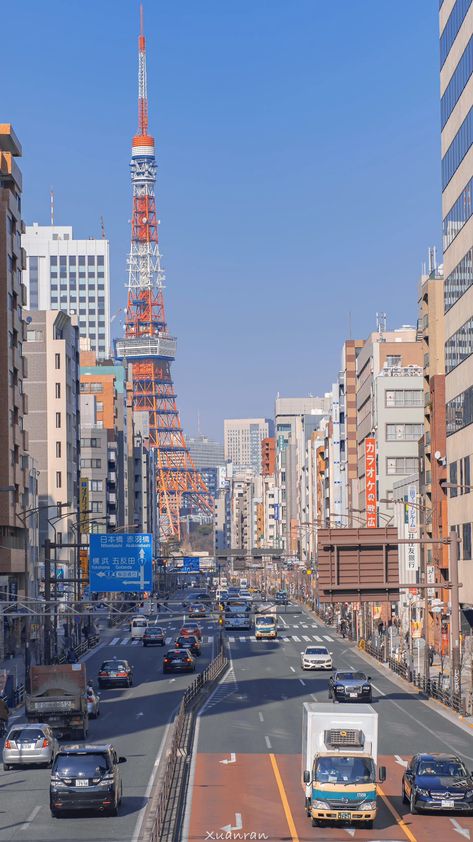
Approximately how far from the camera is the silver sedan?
45.9 meters

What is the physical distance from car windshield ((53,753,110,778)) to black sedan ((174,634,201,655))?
59904 millimetres

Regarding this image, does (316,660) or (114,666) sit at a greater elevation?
(114,666)

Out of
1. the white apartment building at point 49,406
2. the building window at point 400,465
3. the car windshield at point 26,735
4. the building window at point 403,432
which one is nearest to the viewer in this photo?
the car windshield at point 26,735

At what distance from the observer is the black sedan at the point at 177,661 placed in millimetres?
87250

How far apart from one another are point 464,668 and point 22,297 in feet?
133

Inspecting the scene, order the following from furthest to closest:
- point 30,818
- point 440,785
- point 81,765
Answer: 1. point 440,785
2. point 81,765
3. point 30,818

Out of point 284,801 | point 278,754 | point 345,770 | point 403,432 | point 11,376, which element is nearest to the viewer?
point 345,770

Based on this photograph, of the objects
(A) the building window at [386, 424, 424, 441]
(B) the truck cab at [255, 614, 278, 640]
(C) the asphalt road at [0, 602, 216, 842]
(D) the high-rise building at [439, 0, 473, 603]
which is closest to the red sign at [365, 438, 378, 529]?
(A) the building window at [386, 424, 424, 441]

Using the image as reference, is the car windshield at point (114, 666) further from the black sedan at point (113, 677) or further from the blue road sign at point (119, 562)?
the blue road sign at point (119, 562)

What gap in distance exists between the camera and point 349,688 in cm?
6412

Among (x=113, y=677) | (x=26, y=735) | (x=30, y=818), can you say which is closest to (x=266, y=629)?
(x=113, y=677)

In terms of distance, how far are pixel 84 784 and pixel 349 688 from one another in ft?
95.8

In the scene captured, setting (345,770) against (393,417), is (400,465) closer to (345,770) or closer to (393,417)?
(393,417)

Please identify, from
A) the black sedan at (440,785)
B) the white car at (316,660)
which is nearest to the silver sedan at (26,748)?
the black sedan at (440,785)
